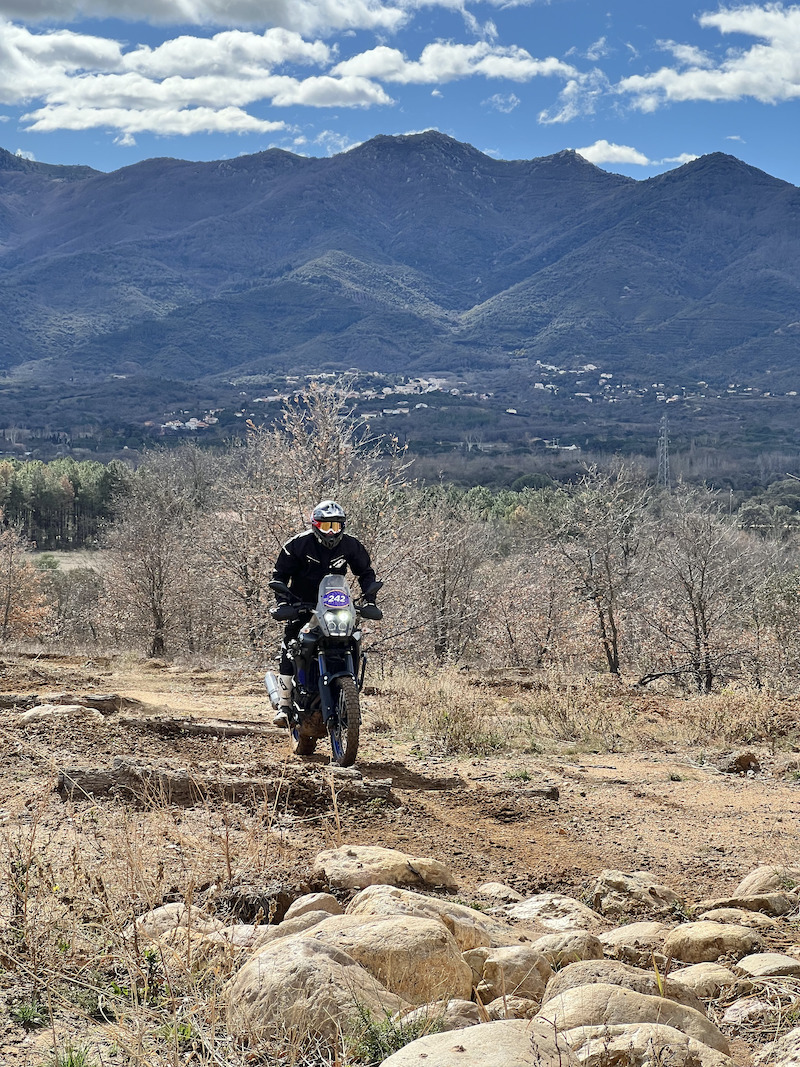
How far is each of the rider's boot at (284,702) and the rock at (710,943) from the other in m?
4.35

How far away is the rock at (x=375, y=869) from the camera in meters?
4.85

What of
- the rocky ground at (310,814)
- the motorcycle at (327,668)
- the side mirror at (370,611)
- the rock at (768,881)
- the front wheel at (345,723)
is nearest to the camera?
the rocky ground at (310,814)

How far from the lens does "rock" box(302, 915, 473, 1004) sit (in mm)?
3658

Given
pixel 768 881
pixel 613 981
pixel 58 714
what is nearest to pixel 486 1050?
pixel 613 981

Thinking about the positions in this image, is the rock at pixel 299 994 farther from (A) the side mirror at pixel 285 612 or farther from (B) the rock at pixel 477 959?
(A) the side mirror at pixel 285 612

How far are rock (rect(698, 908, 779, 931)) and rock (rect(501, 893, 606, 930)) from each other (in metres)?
0.56

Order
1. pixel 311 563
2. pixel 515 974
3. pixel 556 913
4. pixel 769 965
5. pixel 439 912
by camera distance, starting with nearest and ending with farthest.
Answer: pixel 515 974 → pixel 769 965 → pixel 439 912 → pixel 556 913 → pixel 311 563

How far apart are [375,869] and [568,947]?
1.07m

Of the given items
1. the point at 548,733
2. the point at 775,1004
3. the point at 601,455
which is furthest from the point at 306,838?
the point at 601,455

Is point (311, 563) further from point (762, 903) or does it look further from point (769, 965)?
point (769, 965)

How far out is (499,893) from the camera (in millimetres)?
5363

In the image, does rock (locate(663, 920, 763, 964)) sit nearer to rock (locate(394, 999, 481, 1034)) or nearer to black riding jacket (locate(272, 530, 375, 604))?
rock (locate(394, 999, 481, 1034))

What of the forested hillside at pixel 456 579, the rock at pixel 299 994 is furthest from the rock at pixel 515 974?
the forested hillside at pixel 456 579

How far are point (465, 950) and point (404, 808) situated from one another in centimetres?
256
